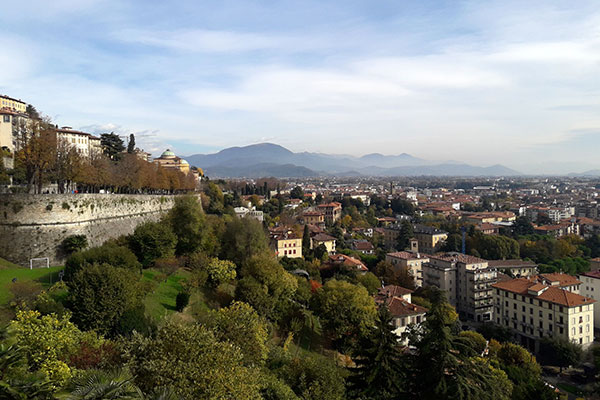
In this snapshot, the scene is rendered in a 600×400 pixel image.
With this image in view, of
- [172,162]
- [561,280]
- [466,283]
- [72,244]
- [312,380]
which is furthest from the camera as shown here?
[172,162]

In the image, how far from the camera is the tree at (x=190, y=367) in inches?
352

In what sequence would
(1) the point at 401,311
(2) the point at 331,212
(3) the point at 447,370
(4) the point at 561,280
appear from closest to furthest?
1. (3) the point at 447,370
2. (1) the point at 401,311
3. (4) the point at 561,280
4. (2) the point at 331,212

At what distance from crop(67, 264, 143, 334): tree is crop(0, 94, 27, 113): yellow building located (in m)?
34.5

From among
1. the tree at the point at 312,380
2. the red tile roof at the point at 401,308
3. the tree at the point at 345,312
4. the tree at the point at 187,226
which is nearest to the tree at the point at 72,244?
the tree at the point at 187,226

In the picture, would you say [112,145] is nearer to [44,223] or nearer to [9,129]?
[9,129]

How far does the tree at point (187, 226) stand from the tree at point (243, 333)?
38.5ft

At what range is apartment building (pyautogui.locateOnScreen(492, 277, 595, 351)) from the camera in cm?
2923

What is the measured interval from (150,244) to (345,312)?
10460mm

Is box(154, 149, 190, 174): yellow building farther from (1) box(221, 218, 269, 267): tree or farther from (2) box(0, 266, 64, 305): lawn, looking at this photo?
(2) box(0, 266, 64, 305): lawn

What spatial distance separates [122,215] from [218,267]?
25.3 ft

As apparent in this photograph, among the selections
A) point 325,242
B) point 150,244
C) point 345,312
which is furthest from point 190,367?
point 325,242

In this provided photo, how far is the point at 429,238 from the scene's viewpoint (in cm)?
5775

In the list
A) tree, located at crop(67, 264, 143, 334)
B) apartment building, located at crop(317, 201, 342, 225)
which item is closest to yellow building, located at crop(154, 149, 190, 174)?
apartment building, located at crop(317, 201, 342, 225)

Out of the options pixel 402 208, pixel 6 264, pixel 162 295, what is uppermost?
pixel 6 264
